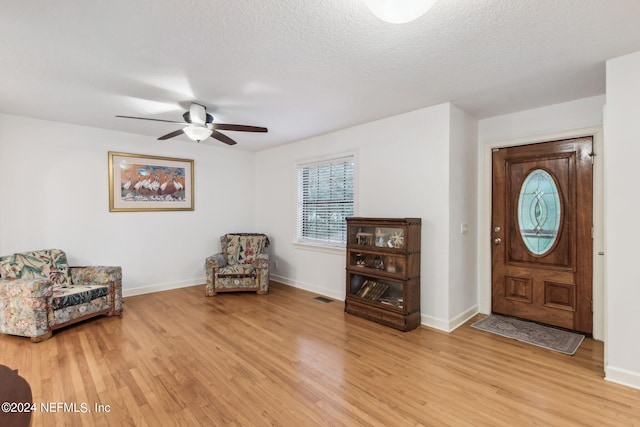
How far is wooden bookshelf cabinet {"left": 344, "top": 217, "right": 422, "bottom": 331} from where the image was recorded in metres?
3.39

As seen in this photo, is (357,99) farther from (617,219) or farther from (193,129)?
(617,219)

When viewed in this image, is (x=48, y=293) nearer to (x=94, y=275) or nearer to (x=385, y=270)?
(x=94, y=275)

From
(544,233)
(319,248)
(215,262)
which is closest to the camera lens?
(544,233)

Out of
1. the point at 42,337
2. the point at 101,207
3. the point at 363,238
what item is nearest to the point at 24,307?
the point at 42,337

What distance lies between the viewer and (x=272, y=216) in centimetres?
575

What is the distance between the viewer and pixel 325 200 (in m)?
4.87

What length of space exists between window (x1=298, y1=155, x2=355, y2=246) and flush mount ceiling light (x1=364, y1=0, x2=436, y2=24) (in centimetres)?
291

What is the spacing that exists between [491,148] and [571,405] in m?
2.82

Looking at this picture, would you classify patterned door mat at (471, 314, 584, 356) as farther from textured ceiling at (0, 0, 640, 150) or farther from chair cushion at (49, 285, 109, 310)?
chair cushion at (49, 285, 109, 310)

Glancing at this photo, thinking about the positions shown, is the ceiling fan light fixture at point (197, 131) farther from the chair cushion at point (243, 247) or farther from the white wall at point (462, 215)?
the white wall at point (462, 215)

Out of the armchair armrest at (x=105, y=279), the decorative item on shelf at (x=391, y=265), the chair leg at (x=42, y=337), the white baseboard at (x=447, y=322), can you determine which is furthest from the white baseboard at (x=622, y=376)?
the chair leg at (x=42, y=337)

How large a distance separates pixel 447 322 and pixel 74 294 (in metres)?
4.19

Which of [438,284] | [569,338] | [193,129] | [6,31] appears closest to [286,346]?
[438,284]

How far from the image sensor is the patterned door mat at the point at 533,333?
297 centimetres
